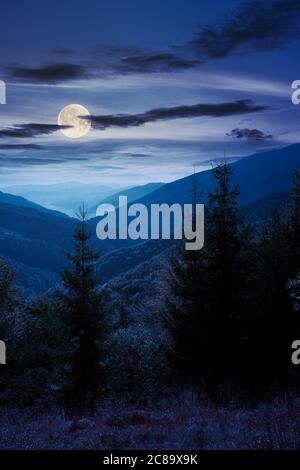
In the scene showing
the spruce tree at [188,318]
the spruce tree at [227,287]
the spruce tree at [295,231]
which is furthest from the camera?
the spruce tree at [295,231]

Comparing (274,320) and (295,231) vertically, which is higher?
(295,231)

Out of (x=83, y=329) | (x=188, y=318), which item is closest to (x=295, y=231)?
(x=188, y=318)

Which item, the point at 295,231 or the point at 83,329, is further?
the point at 295,231

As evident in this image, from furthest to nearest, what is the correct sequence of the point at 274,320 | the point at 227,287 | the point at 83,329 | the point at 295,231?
the point at 295,231 < the point at 83,329 < the point at 274,320 < the point at 227,287

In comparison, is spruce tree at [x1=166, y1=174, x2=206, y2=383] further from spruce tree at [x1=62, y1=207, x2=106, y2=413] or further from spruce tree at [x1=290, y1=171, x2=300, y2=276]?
spruce tree at [x1=290, y1=171, x2=300, y2=276]

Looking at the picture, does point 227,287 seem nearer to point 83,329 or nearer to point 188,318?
point 188,318

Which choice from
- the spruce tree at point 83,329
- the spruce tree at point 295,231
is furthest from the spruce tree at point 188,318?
the spruce tree at point 295,231

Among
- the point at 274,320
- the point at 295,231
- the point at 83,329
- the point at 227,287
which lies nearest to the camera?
the point at 227,287

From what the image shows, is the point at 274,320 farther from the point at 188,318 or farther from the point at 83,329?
the point at 83,329

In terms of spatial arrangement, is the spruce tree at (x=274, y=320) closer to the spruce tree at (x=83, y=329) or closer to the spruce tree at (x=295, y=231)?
the spruce tree at (x=295, y=231)

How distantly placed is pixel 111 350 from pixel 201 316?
223 inches

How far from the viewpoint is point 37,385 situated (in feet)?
93.9

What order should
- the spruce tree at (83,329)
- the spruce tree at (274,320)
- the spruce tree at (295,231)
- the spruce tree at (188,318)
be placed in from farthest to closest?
the spruce tree at (295,231) < the spruce tree at (83,329) < the spruce tree at (188,318) < the spruce tree at (274,320)

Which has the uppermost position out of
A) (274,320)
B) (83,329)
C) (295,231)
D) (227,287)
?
(295,231)
